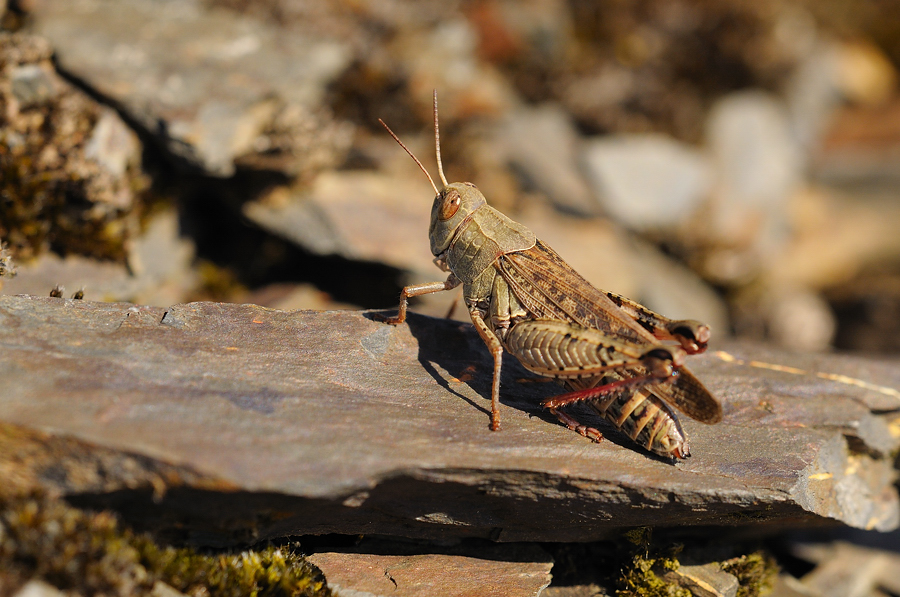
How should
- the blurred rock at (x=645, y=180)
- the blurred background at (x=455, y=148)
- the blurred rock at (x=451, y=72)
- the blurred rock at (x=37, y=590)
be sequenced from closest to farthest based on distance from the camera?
the blurred rock at (x=37, y=590), the blurred background at (x=455, y=148), the blurred rock at (x=451, y=72), the blurred rock at (x=645, y=180)

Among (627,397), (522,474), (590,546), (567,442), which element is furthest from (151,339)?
(590,546)

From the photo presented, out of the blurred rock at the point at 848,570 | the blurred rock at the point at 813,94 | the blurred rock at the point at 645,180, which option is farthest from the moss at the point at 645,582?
the blurred rock at the point at 813,94

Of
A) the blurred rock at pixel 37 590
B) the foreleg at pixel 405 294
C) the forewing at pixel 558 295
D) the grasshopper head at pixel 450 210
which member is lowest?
the blurred rock at pixel 37 590

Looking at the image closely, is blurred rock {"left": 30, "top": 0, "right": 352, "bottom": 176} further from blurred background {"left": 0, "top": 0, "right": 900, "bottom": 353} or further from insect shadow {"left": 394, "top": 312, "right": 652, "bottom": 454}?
insect shadow {"left": 394, "top": 312, "right": 652, "bottom": 454}

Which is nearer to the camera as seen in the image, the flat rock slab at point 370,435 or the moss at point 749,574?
the flat rock slab at point 370,435

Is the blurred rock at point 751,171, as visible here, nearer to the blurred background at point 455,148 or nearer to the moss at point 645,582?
the blurred background at point 455,148

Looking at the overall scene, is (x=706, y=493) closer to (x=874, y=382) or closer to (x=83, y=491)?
(x=874, y=382)

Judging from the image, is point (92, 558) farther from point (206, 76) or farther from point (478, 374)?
point (206, 76)
